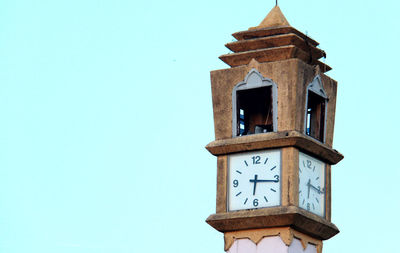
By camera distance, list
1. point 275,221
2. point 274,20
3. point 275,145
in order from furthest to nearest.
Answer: point 274,20 < point 275,145 < point 275,221

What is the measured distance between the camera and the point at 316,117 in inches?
1905

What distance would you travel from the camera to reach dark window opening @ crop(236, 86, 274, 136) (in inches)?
1905

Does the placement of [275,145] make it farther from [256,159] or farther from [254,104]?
[254,104]

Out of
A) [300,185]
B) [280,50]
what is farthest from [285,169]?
[280,50]

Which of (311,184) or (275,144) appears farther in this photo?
(311,184)

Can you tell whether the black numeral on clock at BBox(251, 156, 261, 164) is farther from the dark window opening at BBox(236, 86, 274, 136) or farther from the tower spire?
the tower spire

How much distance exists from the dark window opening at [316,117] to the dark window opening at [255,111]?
1.17 meters

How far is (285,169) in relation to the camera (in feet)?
152

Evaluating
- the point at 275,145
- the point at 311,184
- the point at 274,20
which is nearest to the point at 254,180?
the point at 275,145

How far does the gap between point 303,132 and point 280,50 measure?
2.47 m

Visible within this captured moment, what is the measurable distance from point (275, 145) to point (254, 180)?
1.17 m

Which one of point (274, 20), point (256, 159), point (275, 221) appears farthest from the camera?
point (274, 20)

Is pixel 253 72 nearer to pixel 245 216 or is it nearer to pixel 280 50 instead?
pixel 280 50

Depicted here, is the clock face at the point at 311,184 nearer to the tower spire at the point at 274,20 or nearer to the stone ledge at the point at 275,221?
the stone ledge at the point at 275,221
